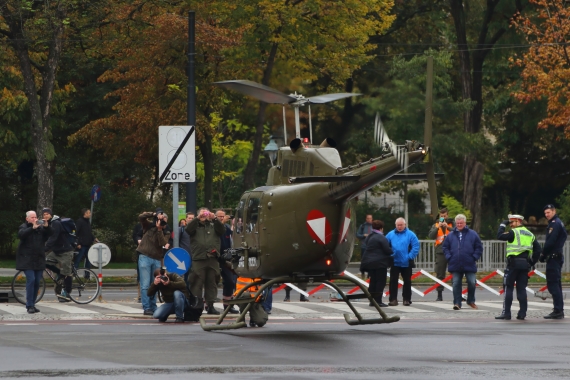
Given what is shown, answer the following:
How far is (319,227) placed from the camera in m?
18.1

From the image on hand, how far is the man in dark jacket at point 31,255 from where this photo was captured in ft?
74.5

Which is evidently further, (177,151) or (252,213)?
(177,151)

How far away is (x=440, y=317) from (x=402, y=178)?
4.86m

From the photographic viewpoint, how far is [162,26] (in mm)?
36969

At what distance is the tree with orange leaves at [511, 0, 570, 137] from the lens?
138 feet

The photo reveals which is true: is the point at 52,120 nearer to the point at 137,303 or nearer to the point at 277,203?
the point at 137,303

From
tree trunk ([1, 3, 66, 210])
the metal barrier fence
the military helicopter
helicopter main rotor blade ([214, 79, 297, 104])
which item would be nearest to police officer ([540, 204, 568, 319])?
the military helicopter

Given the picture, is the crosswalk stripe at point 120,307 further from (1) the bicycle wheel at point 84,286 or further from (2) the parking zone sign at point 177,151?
(2) the parking zone sign at point 177,151

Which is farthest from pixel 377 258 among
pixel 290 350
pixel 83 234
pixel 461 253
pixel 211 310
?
pixel 290 350

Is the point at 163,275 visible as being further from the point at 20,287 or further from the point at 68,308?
the point at 20,287

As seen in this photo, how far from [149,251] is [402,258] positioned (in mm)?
5945

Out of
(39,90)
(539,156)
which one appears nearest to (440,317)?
(39,90)

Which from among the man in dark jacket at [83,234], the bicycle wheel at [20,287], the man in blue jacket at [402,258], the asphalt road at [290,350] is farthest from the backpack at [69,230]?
the man in blue jacket at [402,258]

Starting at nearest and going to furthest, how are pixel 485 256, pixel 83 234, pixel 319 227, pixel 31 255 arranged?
pixel 319 227, pixel 31 255, pixel 83 234, pixel 485 256
